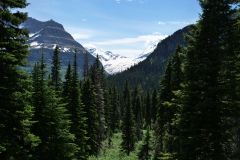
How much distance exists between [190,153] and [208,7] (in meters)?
7.92

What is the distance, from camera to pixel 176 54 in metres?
40.7

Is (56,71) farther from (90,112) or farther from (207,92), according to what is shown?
(207,92)

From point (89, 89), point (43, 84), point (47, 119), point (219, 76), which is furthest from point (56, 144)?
point (89, 89)

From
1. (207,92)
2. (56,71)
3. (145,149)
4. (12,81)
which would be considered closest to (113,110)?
(56,71)

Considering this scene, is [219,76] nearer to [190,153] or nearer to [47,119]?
[190,153]

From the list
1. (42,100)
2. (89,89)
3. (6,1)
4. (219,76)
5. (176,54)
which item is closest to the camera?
(6,1)

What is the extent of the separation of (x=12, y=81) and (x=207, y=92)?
978 cm

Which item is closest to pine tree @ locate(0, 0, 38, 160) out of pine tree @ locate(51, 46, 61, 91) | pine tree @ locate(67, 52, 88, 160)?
pine tree @ locate(67, 52, 88, 160)

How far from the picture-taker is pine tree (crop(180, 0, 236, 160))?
21.7 metres

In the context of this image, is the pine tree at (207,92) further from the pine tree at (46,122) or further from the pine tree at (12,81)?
the pine tree at (46,122)

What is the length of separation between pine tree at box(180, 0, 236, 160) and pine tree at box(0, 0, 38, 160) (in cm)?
852

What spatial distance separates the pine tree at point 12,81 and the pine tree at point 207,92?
8.52 m

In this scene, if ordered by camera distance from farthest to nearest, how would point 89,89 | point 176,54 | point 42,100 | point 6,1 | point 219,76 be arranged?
point 89,89 < point 176,54 < point 42,100 < point 219,76 < point 6,1

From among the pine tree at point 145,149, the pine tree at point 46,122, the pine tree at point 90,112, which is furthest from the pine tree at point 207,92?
the pine tree at point 145,149
